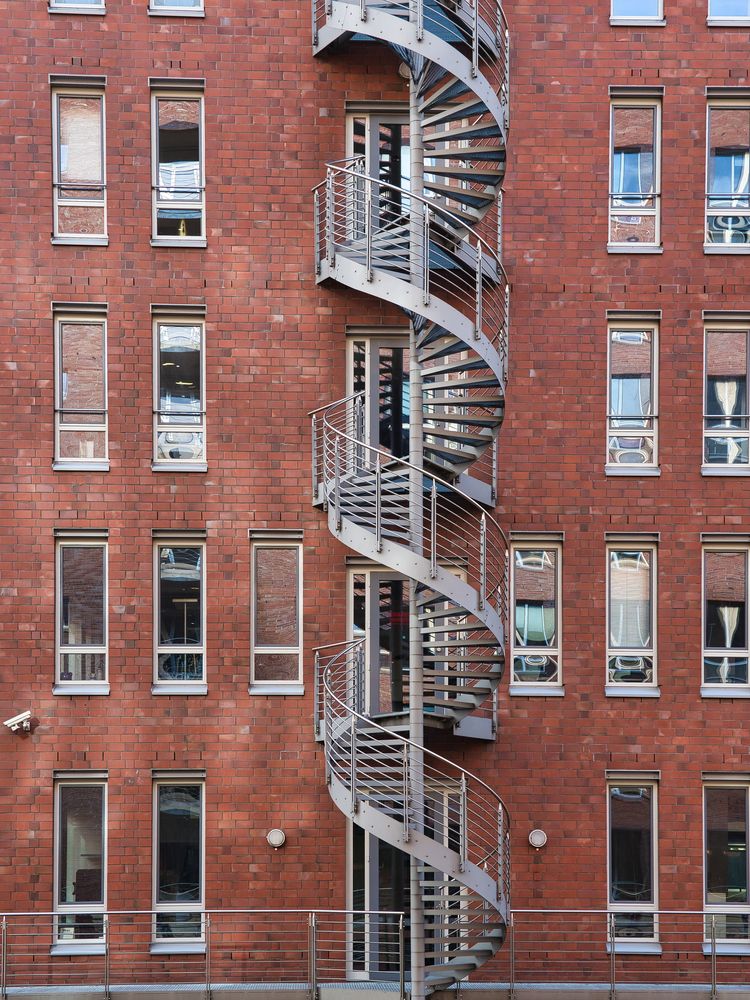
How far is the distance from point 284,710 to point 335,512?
290 centimetres

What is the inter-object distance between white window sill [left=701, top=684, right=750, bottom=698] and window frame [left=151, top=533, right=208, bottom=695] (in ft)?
19.7

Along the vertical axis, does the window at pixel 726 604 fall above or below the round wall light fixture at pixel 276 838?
above

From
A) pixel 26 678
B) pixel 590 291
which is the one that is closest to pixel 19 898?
pixel 26 678

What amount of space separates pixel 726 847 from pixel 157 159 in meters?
10.9

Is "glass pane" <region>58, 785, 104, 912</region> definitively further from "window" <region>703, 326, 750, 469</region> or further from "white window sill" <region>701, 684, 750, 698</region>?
"window" <region>703, 326, 750, 469</region>

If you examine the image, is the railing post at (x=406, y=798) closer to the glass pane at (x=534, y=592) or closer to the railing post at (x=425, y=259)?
the glass pane at (x=534, y=592)

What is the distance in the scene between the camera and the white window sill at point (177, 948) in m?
13.9

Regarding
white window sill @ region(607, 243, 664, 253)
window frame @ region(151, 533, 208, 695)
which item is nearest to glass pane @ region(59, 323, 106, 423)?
window frame @ region(151, 533, 208, 695)

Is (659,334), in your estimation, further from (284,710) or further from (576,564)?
(284,710)

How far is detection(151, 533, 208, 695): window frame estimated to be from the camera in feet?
46.8

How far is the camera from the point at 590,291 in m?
14.7

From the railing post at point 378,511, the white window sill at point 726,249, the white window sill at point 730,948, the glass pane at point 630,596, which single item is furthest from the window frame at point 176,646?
the white window sill at point 726,249

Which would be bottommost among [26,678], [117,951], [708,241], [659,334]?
[117,951]

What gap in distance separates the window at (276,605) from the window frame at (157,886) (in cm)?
146
